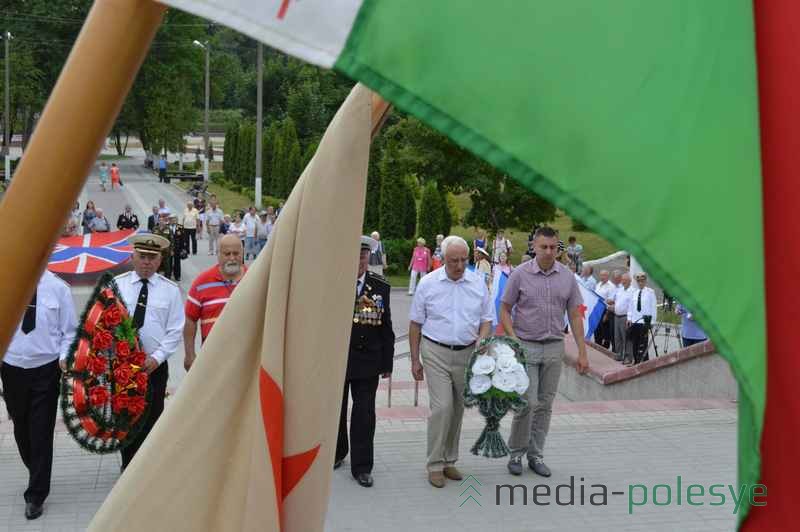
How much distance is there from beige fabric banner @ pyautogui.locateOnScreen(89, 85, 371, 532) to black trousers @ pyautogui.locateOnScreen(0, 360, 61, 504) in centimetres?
494

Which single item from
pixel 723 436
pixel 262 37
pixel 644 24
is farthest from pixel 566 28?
pixel 723 436

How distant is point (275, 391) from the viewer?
268cm

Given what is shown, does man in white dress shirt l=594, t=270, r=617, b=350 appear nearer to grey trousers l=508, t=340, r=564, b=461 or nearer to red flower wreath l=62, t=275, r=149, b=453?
grey trousers l=508, t=340, r=564, b=461

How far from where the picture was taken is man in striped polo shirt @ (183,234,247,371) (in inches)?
311

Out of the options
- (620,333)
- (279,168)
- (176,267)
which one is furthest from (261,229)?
(279,168)

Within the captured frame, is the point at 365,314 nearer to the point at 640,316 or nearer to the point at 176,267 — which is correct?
the point at 640,316

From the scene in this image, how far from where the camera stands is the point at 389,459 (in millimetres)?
8992

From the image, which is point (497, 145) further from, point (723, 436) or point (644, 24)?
point (723, 436)

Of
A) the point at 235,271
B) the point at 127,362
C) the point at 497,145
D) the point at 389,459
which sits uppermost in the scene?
the point at 497,145

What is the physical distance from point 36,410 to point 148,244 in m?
1.36

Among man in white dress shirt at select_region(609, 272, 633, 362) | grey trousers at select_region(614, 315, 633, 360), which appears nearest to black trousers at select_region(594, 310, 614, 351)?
man in white dress shirt at select_region(609, 272, 633, 362)

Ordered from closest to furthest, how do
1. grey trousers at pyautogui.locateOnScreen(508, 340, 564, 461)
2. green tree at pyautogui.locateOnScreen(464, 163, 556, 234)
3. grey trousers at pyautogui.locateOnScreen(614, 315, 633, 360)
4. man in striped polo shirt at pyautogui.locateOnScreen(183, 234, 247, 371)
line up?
man in striped polo shirt at pyautogui.locateOnScreen(183, 234, 247, 371)
grey trousers at pyautogui.locateOnScreen(508, 340, 564, 461)
grey trousers at pyautogui.locateOnScreen(614, 315, 633, 360)
green tree at pyautogui.locateOnScreen(464, 163, 556, 234)

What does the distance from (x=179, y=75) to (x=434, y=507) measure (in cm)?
6923

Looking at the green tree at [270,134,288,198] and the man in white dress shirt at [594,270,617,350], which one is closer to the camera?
the man in white dress shirt at [594,270,617,350]
